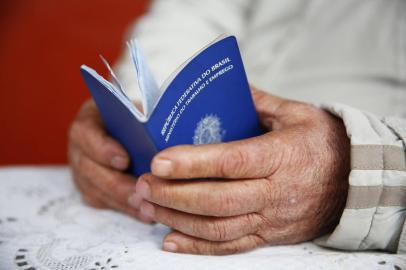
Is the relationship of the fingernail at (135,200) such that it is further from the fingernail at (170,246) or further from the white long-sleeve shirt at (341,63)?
the white long-sleeve shirt at (341,63)

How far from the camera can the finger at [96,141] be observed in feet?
2.19

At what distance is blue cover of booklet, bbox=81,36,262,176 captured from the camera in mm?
480

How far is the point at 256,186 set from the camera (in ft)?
1.74

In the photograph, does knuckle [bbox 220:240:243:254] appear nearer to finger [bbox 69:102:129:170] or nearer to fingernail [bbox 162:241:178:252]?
fingernail [bbox 162:241:178:252]

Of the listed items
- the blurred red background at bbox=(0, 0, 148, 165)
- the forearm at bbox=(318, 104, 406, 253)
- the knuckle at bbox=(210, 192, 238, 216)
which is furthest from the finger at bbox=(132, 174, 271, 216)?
the blurred red background at bbox=(0, 0, 148, 165)

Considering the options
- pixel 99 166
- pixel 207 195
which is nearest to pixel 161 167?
pixel 207 195

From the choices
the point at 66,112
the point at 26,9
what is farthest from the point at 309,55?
the point at 26,9

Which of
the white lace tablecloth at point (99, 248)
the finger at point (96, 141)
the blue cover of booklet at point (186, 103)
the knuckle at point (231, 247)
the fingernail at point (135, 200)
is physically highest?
the blue cover of booklet at point (186, 103)

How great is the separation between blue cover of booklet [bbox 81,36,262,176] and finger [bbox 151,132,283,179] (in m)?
0.03

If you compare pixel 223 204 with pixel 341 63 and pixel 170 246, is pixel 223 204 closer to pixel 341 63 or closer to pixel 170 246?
pixel 170 246

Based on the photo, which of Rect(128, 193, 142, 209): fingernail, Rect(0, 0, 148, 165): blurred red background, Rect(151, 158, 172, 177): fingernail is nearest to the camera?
Rect(151, 158, 172, 177): fingernail

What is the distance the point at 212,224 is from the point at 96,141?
0.85ft

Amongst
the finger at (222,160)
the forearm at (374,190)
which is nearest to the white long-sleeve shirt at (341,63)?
the forearm at (374,190)

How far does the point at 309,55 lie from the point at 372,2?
0.53 ft
